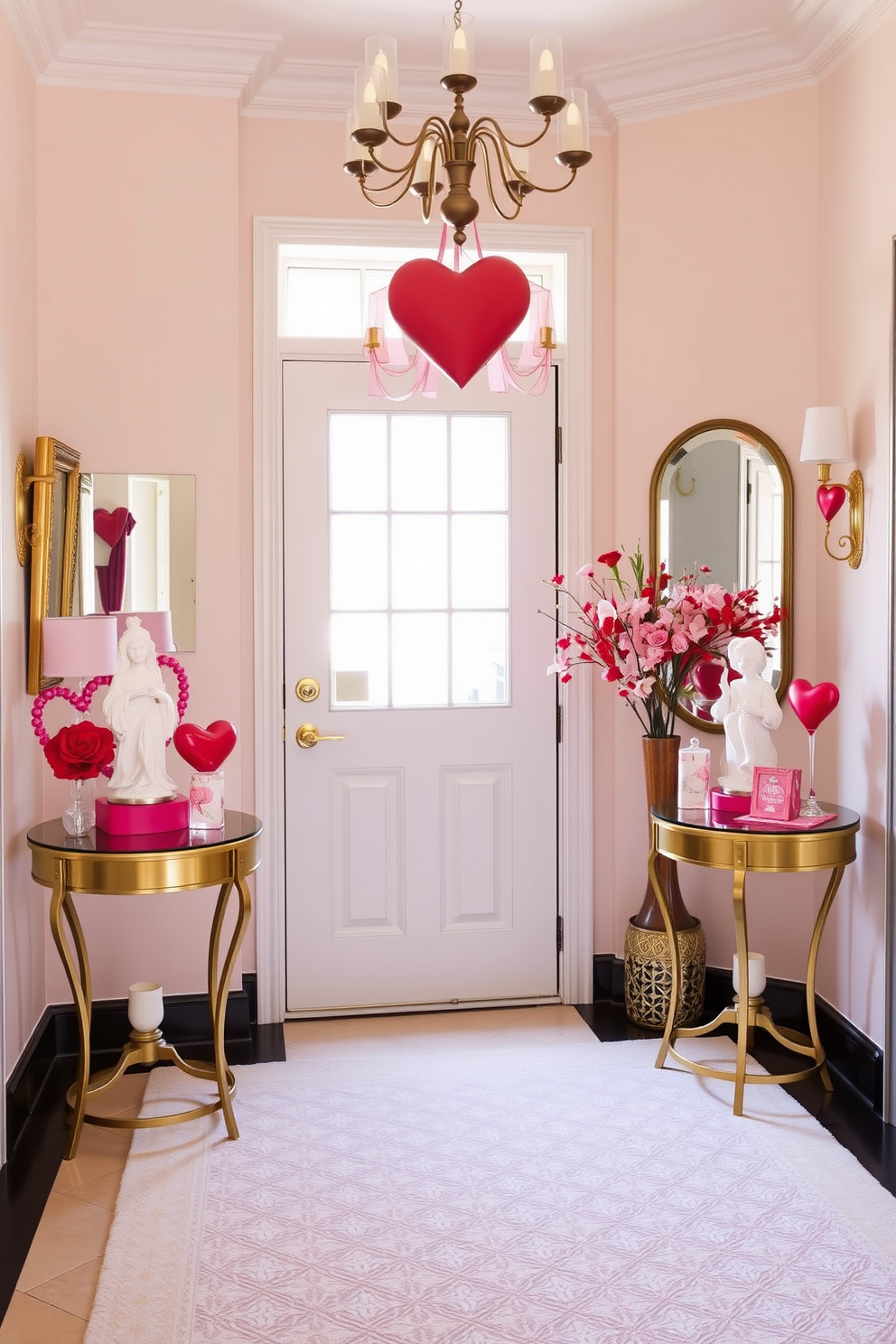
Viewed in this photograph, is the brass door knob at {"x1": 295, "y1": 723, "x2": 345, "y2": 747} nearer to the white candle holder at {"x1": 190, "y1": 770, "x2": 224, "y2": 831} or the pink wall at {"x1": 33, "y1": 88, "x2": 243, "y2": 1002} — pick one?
the pink wall at {"x1": 33, "y1": 88, "x2": 243, "y2": 1002}

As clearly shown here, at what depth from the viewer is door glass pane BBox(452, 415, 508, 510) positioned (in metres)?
3.90

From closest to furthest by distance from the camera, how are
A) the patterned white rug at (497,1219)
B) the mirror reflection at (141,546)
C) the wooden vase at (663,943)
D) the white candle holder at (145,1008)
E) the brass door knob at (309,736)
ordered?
the patterned white rug at (497,1219), the white candle holder at (145,1008), the mirror reflection at (141,546), the wooden vase at (663,943), the brass door knob at (309,736)

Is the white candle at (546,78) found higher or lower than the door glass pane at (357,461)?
higher

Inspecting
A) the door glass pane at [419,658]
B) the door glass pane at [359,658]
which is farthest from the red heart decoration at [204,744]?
the door glass pane at [419,658]

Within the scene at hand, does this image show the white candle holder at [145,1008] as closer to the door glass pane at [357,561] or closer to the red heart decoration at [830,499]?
the door glass pane at [357,561]

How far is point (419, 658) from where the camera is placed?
12.8 feet

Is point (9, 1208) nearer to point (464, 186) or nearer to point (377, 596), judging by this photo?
point (377, 596)

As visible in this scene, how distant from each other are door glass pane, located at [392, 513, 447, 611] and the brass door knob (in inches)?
19.5

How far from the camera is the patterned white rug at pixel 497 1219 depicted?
2229mm

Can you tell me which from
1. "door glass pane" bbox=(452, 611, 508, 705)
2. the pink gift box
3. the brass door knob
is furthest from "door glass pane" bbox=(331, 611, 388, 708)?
the pink gift box

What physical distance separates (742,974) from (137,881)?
1.65 meters

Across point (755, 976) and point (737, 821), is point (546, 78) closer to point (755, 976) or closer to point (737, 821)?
point (737, 821)

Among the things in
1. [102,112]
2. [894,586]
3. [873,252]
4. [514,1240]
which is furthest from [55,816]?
[873,252]

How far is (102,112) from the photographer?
353 centimetres
